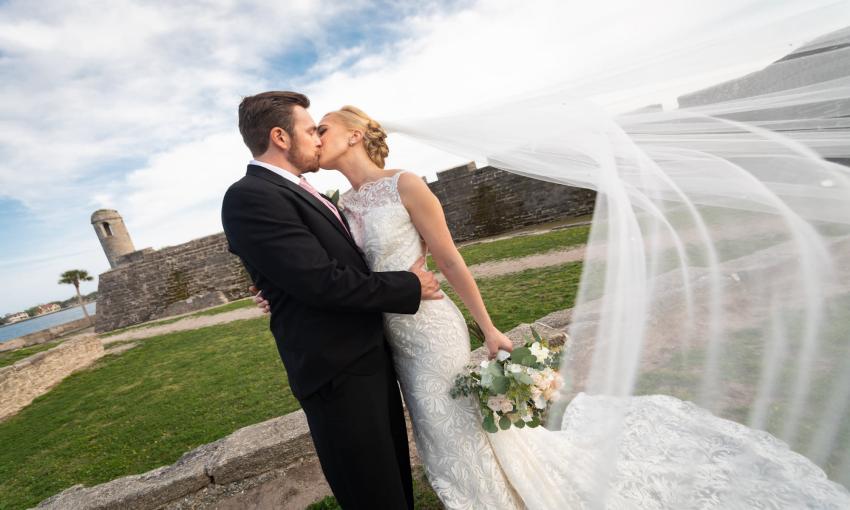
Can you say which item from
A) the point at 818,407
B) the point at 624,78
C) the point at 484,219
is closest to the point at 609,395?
the point at 818,407

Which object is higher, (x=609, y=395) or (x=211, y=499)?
(x=609, y=395)

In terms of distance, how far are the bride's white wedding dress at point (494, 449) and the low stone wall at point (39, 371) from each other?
9.84 meters

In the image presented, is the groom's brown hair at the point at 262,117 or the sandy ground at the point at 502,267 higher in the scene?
the groom's brown hair at the point at 262,117

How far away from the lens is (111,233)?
960 inches

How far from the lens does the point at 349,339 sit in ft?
5.39

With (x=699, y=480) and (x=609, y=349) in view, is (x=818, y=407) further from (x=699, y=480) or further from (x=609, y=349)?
(x=699, y=480)

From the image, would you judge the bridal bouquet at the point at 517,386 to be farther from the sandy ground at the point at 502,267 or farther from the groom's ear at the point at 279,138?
the sandy ground at the point at 502,267

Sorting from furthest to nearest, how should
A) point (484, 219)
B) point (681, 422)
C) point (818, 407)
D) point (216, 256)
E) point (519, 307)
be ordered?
1. point (216, 256)
2. point (484, 219)
3. point (519, 307)
4. point (681, 422)
5. point (818, 407)

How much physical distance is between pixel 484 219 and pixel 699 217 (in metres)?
15.8

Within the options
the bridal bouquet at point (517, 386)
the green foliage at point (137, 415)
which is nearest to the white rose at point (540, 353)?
the bridal bouquet at point (517, 386)

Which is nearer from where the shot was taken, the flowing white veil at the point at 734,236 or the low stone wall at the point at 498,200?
the flowing white veil at the point at 734,236

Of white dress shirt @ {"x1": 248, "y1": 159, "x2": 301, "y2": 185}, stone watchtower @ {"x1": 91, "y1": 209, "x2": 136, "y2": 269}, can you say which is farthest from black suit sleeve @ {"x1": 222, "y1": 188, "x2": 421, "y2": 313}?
stone watchtower @ {"x1": 91, "y1": 209, "x2": 136, "y2": 269}

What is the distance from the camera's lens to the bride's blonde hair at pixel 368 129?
207cm

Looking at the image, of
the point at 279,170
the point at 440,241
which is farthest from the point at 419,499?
the point at 279,170
